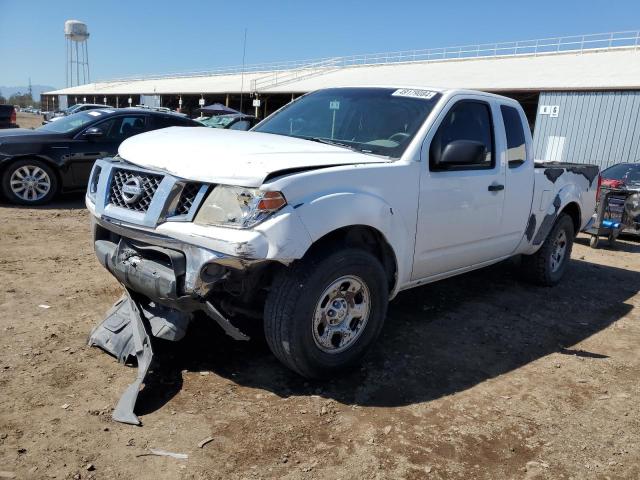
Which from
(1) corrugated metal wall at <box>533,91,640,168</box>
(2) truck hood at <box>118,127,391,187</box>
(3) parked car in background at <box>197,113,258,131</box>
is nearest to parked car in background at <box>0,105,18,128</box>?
(3) parked car in background at <box>197,113,258,131</box>

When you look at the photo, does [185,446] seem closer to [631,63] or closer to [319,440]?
[319,440]

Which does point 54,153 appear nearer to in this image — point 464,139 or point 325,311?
point 464,139

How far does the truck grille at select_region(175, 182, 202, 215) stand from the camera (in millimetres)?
2963

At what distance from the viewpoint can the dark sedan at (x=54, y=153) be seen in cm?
808

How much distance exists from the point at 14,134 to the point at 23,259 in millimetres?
3601

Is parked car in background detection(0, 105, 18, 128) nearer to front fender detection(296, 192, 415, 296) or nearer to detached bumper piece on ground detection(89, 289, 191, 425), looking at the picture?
detached bumper piece on ground detection(89, 289, 191, 425)

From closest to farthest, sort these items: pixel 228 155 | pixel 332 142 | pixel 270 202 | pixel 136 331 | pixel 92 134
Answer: pixel 270 202, pixel 228 155, pixel 136 331, pixel 332 142, pixel 92 134

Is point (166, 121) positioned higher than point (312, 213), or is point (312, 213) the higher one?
point (166, 121)

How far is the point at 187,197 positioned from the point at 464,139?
7.64 ft

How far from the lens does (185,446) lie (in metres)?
2.69

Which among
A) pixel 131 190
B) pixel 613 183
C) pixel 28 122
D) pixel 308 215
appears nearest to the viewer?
pixel 308 215

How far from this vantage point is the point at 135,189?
10.3 ft

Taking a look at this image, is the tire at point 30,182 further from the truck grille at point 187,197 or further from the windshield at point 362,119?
the truck grille at point 187,197

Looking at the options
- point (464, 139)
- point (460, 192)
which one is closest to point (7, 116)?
point (464, 139)
